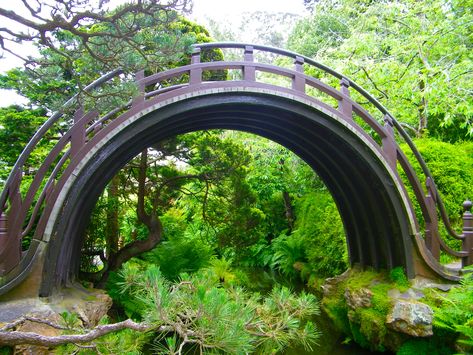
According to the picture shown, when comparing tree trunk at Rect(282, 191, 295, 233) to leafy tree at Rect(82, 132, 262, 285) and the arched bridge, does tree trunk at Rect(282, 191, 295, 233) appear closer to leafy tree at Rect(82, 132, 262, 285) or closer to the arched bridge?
leafy tree at Rect(82, 132, 262, 285)

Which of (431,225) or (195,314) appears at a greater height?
(431,225)

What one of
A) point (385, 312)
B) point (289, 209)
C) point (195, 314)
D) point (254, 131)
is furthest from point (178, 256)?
point (289, 209)

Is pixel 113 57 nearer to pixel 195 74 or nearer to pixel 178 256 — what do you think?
pixel 195 74

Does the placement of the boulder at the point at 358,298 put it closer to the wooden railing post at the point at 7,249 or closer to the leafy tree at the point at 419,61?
the leafy tree at the point at 419,61

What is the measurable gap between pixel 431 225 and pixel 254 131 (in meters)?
→ 3.34

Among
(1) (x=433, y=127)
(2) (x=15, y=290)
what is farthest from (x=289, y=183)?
(2) (x=15, y=290)

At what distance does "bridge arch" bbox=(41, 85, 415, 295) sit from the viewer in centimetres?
480

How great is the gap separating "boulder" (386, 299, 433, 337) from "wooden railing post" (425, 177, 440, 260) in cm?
111

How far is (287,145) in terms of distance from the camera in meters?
7.48

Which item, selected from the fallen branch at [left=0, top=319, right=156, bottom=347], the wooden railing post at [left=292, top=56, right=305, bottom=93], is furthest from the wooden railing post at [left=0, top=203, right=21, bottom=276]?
the wooden railing post at [left=292, top=56, right=305, bottom=93]

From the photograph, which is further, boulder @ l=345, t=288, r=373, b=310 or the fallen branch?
boulder @ l=345, t=288, r=373, b=310

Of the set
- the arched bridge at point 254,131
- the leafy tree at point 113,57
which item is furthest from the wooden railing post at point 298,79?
the leafy tree at point 113,57

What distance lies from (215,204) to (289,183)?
5758 mm

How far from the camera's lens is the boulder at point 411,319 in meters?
5.36
